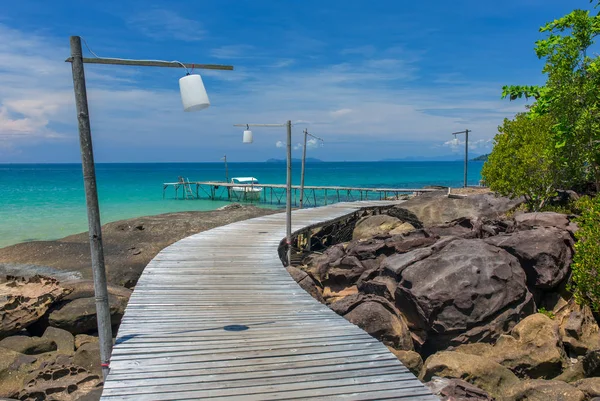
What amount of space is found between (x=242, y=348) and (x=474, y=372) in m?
3.37

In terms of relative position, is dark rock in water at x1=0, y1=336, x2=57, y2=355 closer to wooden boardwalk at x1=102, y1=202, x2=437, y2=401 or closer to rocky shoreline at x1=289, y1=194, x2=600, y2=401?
wooden boardwalk at x1=102, y1=202, x2=437, y2=401

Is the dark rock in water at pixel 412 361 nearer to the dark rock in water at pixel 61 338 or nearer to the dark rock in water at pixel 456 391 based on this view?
the dark rock in water at pixel 456 391

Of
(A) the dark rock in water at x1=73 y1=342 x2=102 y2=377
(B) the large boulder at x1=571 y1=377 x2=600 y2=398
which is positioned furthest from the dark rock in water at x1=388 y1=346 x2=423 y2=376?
(A) the dark rock in water at x1=73 y1=342 x2=102 y2=377

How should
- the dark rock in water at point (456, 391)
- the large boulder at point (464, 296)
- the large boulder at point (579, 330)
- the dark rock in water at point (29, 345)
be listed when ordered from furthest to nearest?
the large boulder at point (464, 296)
the large boulder at point (579, 330)
the dark rock in water at point (29, 345)
the dark rock in water at point (456, 391)

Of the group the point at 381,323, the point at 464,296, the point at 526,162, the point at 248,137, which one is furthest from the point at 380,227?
the point at 381,323

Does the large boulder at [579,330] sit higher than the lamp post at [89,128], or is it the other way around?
the lamp post at [89,128]

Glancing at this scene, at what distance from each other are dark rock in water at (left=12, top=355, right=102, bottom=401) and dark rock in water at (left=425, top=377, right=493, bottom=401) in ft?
15.2

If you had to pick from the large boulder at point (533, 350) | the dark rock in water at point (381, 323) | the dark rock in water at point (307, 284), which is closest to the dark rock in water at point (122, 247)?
the dark rock in water at point (307, 284)

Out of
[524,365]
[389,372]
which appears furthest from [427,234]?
[389,372]

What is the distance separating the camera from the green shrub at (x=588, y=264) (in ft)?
33.5

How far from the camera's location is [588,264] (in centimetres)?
1036

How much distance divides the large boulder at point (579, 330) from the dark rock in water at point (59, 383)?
8.10 meters

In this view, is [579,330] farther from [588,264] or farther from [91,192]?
[91,192]

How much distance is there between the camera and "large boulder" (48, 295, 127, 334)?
973cm
